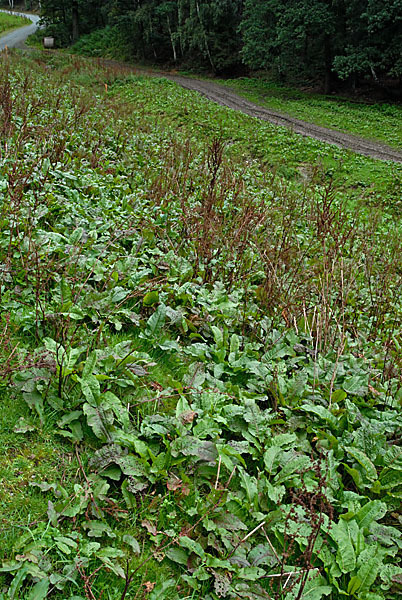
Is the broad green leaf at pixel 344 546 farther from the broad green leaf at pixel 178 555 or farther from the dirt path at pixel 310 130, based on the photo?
the dirt path at pixel 310 130

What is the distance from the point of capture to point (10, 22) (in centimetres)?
4462

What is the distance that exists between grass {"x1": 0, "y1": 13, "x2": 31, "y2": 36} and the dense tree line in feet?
15.6

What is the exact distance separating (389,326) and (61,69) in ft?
67.8

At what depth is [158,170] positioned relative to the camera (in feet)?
25.2

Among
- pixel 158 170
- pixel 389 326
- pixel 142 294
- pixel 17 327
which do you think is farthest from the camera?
pixel 158 170

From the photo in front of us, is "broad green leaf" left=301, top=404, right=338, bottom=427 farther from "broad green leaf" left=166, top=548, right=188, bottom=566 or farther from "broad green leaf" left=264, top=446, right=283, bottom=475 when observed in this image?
"broad green leaf" left=166, top=548, right=188, bottom=566

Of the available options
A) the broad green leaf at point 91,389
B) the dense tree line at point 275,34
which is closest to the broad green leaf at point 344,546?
the broad green leaf at point 91,389

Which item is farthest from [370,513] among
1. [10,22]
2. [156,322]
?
[10,22]

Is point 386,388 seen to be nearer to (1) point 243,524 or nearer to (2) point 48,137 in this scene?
(1) point 243,524

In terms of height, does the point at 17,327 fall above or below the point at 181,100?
below

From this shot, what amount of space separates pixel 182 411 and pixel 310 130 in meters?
14.8

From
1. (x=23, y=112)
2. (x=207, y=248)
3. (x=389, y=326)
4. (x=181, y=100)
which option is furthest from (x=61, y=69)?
(x=389, y=326)

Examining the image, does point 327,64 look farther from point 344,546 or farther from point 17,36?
point 17,36

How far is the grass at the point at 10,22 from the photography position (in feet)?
134
